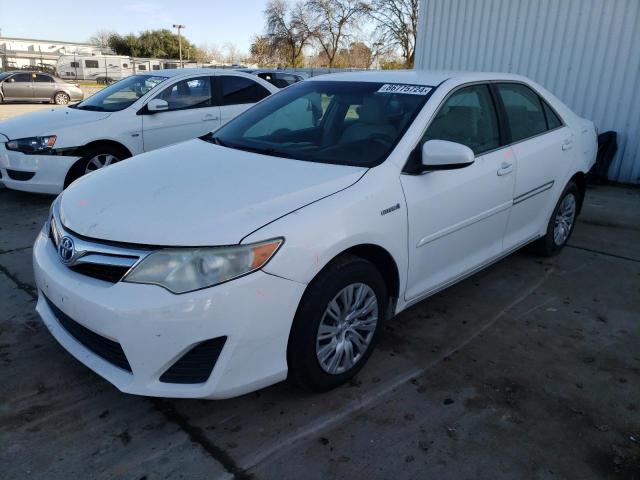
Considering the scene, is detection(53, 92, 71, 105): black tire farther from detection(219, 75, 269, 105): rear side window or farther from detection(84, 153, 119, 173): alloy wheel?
detection(84, 153, 119, 173): alloy wheel

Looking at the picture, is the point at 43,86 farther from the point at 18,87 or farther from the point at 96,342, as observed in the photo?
the point at 96,342

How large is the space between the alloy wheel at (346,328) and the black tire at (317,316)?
30mm

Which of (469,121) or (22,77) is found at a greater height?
(469,121)

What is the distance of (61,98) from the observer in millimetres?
21641

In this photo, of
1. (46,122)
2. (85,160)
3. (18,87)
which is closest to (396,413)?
(85,160)

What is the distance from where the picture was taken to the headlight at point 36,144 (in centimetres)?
571

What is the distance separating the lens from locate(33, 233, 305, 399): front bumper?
2.09 metres

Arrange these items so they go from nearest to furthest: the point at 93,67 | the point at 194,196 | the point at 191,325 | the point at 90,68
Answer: the point at 191,325, the point at 194,196, the point at 90,68, the point at 93,67

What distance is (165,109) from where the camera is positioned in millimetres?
6449

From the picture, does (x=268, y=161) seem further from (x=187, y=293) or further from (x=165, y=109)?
(x=165, y=109)

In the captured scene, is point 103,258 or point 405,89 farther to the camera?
point 405,89

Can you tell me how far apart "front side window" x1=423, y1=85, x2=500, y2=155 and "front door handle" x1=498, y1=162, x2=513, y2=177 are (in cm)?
14

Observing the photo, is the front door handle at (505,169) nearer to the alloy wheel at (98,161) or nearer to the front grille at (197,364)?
the front grille at (197,364)

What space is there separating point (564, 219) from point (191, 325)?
12.3ft
